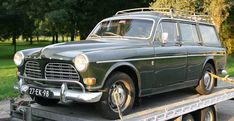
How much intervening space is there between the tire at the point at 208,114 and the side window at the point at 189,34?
141cm

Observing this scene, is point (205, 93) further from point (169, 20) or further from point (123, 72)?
point (123, 72)

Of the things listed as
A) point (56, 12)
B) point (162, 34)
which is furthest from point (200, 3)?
point (162, 34)

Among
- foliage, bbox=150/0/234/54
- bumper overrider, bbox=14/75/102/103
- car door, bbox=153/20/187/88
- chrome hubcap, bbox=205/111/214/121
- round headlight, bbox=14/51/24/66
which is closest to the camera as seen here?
bumper overrider, bbox=14/75/102/103

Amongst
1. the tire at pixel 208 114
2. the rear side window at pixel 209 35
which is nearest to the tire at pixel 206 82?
the tire at pixel 208 114

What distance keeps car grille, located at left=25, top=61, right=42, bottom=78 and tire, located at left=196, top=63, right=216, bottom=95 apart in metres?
3.79

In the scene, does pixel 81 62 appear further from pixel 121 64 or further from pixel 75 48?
pixel 121 64

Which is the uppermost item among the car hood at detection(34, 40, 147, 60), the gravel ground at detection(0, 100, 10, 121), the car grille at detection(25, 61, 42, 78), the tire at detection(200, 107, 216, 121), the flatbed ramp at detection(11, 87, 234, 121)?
the car hood at detection(34, 40, 147, 60)

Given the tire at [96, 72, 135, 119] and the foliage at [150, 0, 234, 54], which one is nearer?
the tire at [96, 72, 135, 119]

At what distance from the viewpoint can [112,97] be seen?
6.48 m

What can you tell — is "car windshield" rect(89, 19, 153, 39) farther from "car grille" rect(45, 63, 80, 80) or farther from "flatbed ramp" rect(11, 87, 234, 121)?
"car grille" rect(45, 63, 80, 80)

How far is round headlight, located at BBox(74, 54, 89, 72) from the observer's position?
19.9 feet

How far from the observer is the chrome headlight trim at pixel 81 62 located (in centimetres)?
605

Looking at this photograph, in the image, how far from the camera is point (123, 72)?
674cm

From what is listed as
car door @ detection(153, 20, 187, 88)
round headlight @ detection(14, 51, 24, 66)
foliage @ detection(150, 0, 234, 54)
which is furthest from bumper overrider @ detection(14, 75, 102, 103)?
foliage @ detection(150, 0, 234, 54)
